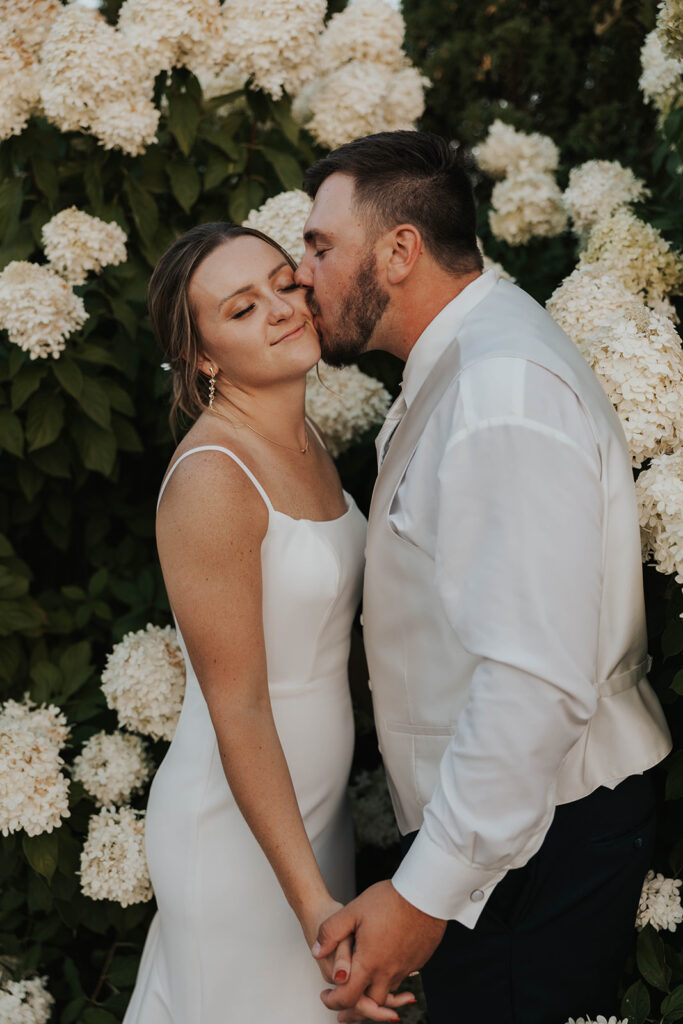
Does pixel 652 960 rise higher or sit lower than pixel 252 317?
lower

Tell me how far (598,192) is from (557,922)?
2531mm

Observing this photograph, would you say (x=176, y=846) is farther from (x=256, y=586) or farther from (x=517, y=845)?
(x=517, y=845)

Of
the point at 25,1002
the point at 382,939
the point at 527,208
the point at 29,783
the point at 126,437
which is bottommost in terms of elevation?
the point at 25,1002

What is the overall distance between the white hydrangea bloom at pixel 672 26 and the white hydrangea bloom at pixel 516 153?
1324mm

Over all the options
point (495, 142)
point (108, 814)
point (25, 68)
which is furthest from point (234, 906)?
point (495, 142)

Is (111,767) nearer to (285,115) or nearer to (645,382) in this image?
(645,382)

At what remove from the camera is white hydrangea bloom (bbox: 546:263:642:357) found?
266 cm

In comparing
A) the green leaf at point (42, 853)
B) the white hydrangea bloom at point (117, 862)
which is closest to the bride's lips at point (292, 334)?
the white hydrangea bloom at point (117, 862)

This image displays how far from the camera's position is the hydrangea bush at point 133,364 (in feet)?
8.38

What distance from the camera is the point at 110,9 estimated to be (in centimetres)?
754

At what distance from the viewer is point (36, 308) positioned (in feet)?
9.06

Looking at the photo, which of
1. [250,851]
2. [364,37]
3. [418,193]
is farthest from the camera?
[364,37]

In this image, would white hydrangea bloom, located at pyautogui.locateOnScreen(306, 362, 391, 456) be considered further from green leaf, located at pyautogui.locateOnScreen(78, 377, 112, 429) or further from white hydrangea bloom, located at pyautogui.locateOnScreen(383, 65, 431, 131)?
white hydrangea bloom, located at pyautogui.locateOnScreen(383, 65, 431, 131)

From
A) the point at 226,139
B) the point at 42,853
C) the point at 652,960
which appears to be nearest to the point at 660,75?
the point at 226,139
